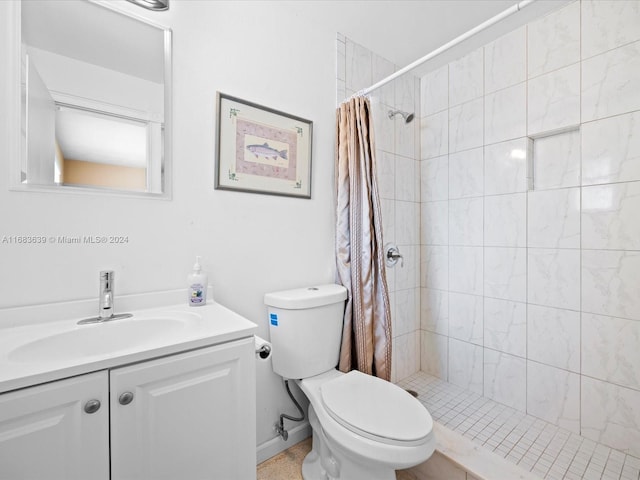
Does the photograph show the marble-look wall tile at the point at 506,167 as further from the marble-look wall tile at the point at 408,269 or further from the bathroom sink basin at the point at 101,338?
the bathroom sink basin at the point at 101,338

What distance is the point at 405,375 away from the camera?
2.18m

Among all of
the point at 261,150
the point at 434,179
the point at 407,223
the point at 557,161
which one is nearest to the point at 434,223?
the point at 407,223

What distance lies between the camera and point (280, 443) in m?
1.53

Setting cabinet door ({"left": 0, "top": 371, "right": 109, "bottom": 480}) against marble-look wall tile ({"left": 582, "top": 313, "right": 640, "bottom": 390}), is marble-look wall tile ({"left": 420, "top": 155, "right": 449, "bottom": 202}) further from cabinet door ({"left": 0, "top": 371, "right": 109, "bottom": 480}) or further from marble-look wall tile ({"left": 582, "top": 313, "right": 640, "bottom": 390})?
cabinet door ({"left": 0, "top": 371, "right": 109, "bottom": 480})

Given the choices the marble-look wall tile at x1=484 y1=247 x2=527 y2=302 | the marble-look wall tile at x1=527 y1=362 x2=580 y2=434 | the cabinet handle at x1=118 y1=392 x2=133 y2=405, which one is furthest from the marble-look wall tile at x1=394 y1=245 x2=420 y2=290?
the cabinet handle at x1=118 y1=392 x2=133 y2=405

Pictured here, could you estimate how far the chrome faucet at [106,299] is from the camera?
40.8 inches

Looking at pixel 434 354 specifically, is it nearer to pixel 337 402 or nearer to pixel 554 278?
pixel 554 278

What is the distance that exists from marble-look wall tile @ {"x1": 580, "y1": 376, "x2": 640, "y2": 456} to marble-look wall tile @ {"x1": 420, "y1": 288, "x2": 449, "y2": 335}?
78cm

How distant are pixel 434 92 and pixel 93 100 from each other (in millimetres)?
2070

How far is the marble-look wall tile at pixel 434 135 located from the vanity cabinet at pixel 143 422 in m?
1.88

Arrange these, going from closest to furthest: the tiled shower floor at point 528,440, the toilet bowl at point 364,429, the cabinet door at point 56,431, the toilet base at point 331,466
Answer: the cabinet door at point 56,431
the toilet bowl at point 364,429
the toilet base at point 331,466
the tiled shower floor at point 528,440

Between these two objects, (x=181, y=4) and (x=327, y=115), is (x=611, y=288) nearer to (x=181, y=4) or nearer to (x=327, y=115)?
(x=327, y=115)

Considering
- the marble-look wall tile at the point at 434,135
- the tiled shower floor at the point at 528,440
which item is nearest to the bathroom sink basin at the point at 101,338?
the tiled shower floor at the point at 528,440

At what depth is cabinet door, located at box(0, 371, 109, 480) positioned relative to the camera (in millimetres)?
641
